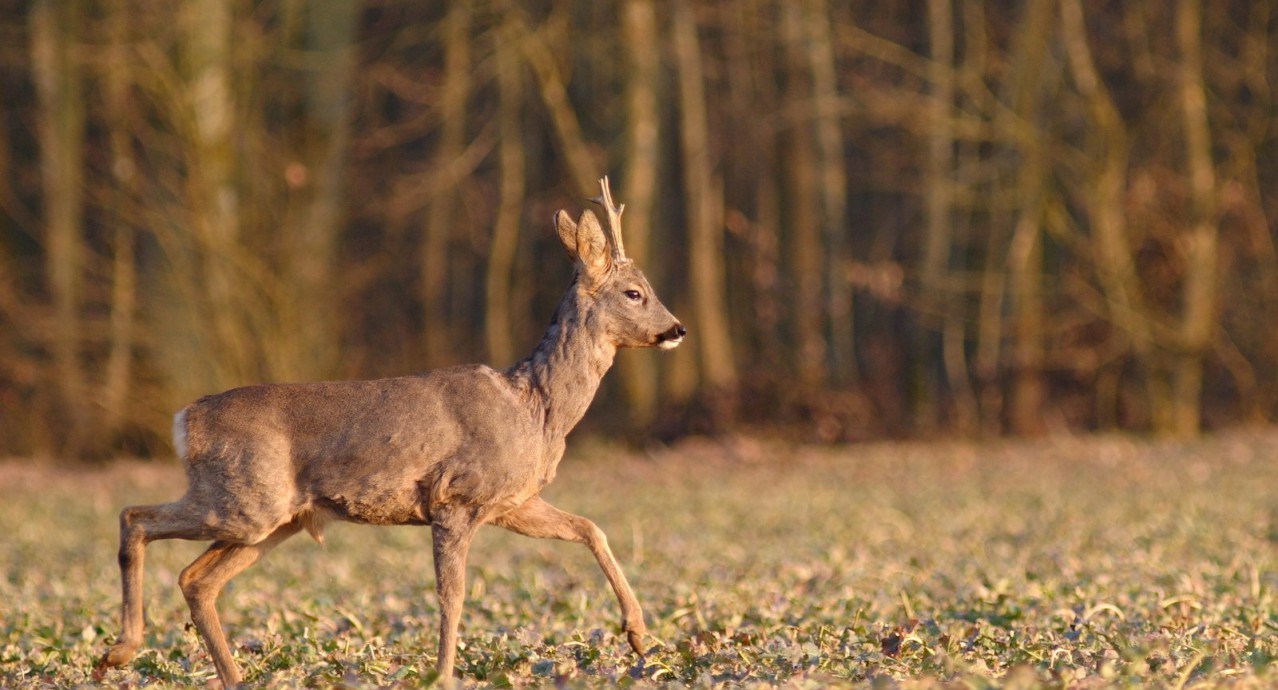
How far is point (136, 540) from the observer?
20.4 ft

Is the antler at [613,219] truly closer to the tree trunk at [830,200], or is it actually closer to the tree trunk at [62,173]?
the tree trunk at [62,173]

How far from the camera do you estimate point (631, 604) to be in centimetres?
646

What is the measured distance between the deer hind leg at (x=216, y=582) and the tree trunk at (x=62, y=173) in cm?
1565

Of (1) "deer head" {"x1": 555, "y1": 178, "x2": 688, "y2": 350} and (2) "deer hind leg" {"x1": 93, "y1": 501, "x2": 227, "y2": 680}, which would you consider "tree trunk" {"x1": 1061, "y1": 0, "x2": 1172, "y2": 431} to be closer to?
(1) "deer head" {"x1": 555, "y1": 178, "x2": 688, "y2": 350}

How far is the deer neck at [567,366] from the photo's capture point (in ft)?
21.1

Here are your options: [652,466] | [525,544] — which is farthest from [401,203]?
[525,544]

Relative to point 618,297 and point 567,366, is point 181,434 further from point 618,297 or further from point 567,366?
point 618,297

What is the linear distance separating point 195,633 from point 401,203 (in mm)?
16393

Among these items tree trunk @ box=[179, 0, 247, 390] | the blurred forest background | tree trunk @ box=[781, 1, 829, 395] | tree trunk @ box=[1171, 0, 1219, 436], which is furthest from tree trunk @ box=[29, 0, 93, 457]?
tree trunk @ box=[1171, 0, 1219, 436]

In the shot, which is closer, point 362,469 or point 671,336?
point 362,469

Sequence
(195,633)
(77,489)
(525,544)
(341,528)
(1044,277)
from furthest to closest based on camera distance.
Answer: (1044,277) < (77,489) < (341,528) < (525,544) < (195,633)

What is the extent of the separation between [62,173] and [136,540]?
17965mm

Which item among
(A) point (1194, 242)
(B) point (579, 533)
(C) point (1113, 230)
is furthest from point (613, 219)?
(A) point (1194, 242)

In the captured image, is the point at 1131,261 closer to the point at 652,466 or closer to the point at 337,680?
the point at 652,466
